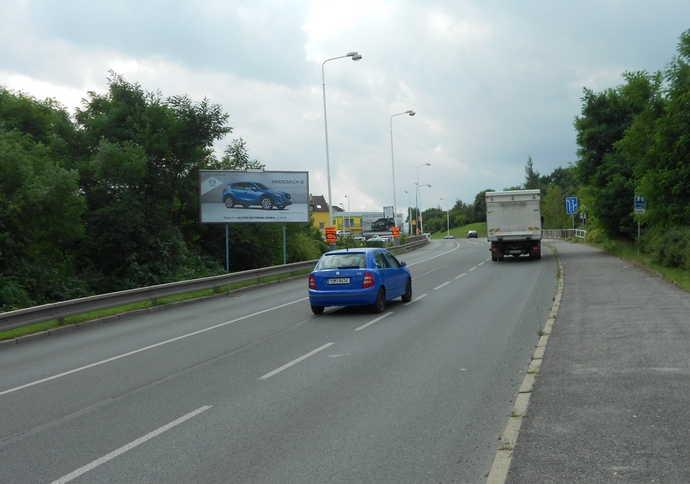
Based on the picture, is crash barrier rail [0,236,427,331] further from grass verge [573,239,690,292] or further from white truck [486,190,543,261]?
grass verge [573,239,690,292]

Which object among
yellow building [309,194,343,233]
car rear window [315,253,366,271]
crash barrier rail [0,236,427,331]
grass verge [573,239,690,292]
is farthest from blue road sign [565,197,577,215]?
yellow building [309,194,343,233]

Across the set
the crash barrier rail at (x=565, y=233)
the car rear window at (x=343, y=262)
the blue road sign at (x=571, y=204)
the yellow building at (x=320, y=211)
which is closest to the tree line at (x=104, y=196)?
the car rear window at (x=343, y=262)

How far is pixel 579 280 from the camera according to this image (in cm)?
2033

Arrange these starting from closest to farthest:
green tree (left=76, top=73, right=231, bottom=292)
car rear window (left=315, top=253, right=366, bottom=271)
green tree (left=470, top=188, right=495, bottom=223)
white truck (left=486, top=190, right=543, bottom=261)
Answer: car rear window (left=315, top=253, right=366, bottom=271) → green tree (left=76, top=73, right=231, bottom=292) → white truck (left=486, top=190, right=543, bottom=261) → green tree (left=470, top=188, right=495, bottom=223)

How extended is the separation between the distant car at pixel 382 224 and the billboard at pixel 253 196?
5389 cm

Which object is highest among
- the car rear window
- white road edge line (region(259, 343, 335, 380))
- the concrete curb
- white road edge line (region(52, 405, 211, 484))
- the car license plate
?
the car rear window

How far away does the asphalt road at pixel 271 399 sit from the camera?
5156 mm

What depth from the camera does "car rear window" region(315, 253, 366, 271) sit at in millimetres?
Answer: 15148

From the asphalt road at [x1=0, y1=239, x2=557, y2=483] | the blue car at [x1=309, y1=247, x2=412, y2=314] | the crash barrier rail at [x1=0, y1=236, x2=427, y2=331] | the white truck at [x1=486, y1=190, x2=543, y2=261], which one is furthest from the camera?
the white truck at [x1=486, y1=190, x2=543, y2=261]

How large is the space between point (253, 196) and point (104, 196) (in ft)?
22.2

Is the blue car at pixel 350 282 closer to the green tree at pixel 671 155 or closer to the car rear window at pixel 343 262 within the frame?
the car rear window at pixel 343 262

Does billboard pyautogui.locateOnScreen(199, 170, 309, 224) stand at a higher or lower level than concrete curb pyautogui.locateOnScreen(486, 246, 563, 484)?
higher

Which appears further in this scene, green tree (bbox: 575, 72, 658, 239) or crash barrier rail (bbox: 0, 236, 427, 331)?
green tree (bbox: 575, 72, 658, 239)

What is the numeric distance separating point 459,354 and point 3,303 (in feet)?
51.0
